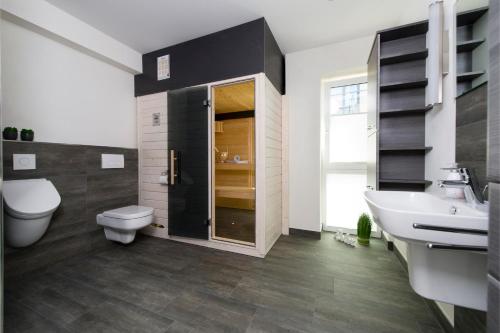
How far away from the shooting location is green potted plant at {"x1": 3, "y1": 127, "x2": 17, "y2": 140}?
1.64m

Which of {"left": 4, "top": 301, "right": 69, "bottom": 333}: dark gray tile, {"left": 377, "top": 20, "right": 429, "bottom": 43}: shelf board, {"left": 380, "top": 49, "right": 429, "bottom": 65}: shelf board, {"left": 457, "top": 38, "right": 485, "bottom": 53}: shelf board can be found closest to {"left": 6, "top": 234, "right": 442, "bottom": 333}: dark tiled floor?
{"left": 4, "top": 301, "right": 69, "bottom": 333}: dark gray tile

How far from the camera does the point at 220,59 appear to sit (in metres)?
2.27

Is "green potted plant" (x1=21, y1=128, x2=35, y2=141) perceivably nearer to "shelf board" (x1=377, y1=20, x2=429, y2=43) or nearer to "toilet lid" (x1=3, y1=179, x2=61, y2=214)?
"toilet lid" (x1=3, y1=179, x2=61, y2=214)

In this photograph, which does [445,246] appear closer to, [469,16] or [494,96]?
[494,96]

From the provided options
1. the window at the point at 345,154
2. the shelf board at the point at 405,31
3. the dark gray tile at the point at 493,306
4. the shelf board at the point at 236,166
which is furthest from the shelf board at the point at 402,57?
the shelf board at the point at 236,166

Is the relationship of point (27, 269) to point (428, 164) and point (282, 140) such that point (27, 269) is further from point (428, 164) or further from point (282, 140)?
point (428, 164)

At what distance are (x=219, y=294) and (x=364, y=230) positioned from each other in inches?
75.3

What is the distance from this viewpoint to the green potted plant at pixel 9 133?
5.39 ft

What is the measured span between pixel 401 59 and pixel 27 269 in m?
3.98

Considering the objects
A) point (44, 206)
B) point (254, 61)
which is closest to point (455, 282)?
point (254, 61)

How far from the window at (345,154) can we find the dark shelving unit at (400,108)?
2.31 feet

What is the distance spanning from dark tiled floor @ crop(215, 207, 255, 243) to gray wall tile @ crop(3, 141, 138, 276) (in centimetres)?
144

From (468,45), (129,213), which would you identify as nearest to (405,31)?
(468,45)

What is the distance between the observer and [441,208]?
104cm
